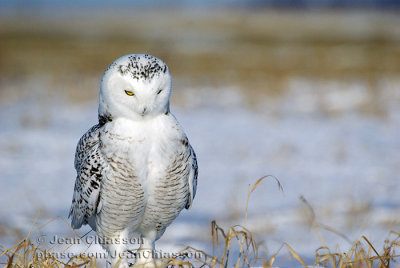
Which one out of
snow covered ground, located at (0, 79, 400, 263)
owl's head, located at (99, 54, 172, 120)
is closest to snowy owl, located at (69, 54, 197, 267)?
owl's head, located at (99, 54, 172, 120)

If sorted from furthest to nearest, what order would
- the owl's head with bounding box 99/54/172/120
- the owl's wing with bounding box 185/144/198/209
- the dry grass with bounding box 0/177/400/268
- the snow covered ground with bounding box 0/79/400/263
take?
the snow covered ground with bounding box 0/79/400/263
the owl's wing with bounding box 185/144/198/209
the dry grass with bounding box 0/177/400/268
the owl's head with bounding box 99/54/172/120

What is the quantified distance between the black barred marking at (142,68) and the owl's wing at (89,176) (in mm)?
428

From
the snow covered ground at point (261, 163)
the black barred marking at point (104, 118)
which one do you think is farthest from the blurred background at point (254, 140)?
the black barred marking at point (104, 118)

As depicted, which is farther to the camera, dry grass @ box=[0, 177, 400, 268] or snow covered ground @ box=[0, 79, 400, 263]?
snow covered ground @ box=[0, 79, 400, 263]

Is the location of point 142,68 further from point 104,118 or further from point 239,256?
point 239,256

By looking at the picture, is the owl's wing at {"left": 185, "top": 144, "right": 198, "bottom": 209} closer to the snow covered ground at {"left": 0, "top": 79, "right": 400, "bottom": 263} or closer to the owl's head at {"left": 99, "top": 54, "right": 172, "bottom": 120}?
the owl's head at {"left": 99, "top": 54, "right": 172, "bottom": 120}

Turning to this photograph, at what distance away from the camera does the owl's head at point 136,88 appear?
2.33 m

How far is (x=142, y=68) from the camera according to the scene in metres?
2.34

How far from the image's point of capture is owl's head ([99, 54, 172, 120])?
2334mm

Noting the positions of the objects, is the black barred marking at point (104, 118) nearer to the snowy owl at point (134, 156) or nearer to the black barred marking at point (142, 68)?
the snowy owl at point (134, 156)

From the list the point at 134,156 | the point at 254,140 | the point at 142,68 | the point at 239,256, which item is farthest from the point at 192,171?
the point at 254,140

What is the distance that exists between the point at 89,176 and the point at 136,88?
0.54 metres

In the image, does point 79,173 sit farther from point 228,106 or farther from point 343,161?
point 228,106

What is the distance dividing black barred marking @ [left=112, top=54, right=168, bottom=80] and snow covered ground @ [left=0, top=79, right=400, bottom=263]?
101 cm
